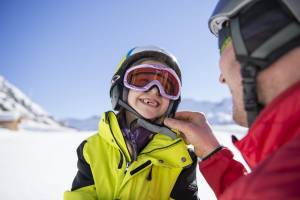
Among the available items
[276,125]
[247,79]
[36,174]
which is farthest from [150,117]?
[36,174]

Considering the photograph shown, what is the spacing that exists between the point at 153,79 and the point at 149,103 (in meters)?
0.27

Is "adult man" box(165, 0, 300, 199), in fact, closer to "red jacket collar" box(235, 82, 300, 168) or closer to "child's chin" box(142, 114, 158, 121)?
"red jacket collar" box(235, 82, 300, 168)

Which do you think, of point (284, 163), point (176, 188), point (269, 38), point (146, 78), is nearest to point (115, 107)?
point (146, 78)

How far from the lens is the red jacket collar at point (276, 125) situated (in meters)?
1.23

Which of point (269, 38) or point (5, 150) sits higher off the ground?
point (5, 150)

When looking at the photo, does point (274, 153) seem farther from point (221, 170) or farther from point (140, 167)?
point (140, 167)

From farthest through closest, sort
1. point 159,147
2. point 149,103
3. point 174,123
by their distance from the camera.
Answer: point 149,103 → point 159,147 → point 174,123

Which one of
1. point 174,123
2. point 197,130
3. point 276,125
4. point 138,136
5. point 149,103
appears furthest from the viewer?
point 149,103

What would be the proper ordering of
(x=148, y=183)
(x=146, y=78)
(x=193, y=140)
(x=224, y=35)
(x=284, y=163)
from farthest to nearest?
(x=146, y=78) → (x=148, y=183) → (x=193, y=140) → (x=224, y=35) → (x=284, y=163)

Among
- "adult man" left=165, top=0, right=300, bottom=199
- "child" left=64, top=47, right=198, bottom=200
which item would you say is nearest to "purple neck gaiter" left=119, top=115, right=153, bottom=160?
"child" left=64, top=47, right=198, bottom=200

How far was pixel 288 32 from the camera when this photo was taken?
1365 mm

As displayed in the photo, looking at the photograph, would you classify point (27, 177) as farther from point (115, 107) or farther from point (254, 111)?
point (254, 111)

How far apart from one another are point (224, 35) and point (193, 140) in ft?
3.44

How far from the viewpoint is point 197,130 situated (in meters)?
2.46
